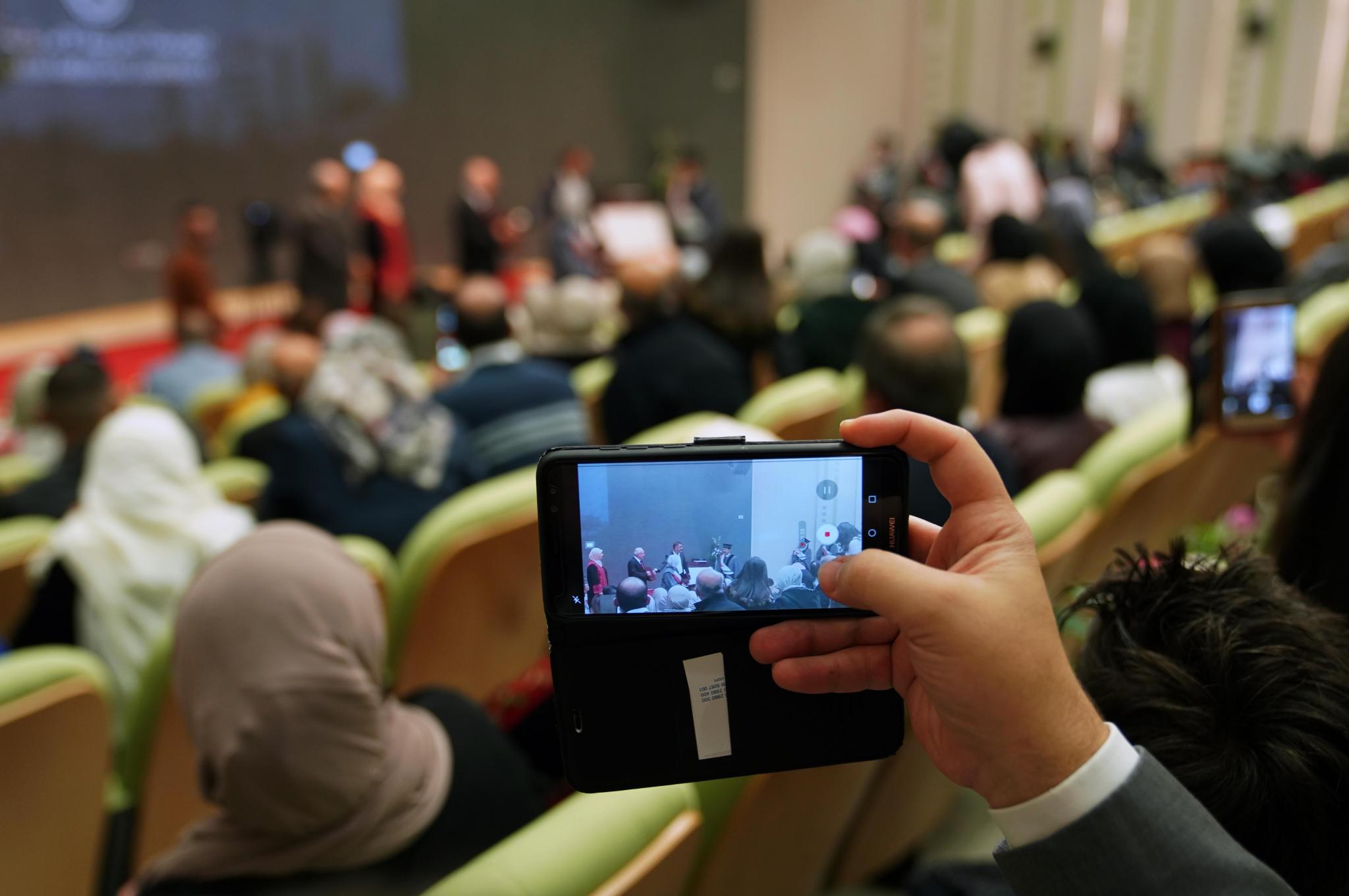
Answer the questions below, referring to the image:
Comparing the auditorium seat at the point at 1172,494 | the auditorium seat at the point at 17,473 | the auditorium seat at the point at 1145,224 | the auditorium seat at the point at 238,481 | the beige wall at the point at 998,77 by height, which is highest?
the beige wall at the point at 998,77

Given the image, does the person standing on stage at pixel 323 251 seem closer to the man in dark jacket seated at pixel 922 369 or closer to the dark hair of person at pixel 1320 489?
the man in dark jacket seated at pixel 922 369

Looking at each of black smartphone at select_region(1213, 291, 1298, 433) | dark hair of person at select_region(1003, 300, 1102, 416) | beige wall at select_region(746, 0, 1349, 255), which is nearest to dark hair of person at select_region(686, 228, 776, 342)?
dark hair of person at select_region(1003, 300, 1102, 416)

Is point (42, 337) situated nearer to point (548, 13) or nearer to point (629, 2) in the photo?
point (548, 13)

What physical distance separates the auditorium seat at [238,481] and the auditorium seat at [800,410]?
139 centimetres

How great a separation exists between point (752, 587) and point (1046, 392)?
→ 204 cm

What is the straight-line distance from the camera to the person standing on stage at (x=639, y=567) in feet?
2.70

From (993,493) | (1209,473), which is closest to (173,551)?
(993,493)

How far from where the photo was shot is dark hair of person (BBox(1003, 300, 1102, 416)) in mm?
2574

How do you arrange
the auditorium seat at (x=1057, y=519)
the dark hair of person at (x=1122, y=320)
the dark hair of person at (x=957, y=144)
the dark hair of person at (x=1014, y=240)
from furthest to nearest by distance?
the dark hair of person at (x=957, y=144)
the dark hair of person at (x=1014, y=240)
the dark hair of person at (x=1122, y=320)
the auditorium seat at (x=1057, y=519)

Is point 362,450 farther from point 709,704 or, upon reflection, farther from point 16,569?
point 709,704

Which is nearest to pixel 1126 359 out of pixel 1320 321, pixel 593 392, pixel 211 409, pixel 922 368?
pixel 1320 321

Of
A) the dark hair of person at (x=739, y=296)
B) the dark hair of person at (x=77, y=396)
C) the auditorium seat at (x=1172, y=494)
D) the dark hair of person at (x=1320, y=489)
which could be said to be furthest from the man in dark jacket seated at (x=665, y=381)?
the dark hair of person at (x=1320, y=489)

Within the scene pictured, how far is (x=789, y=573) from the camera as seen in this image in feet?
2.73

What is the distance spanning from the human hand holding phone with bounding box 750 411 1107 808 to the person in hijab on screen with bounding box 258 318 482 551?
6.17 feet
